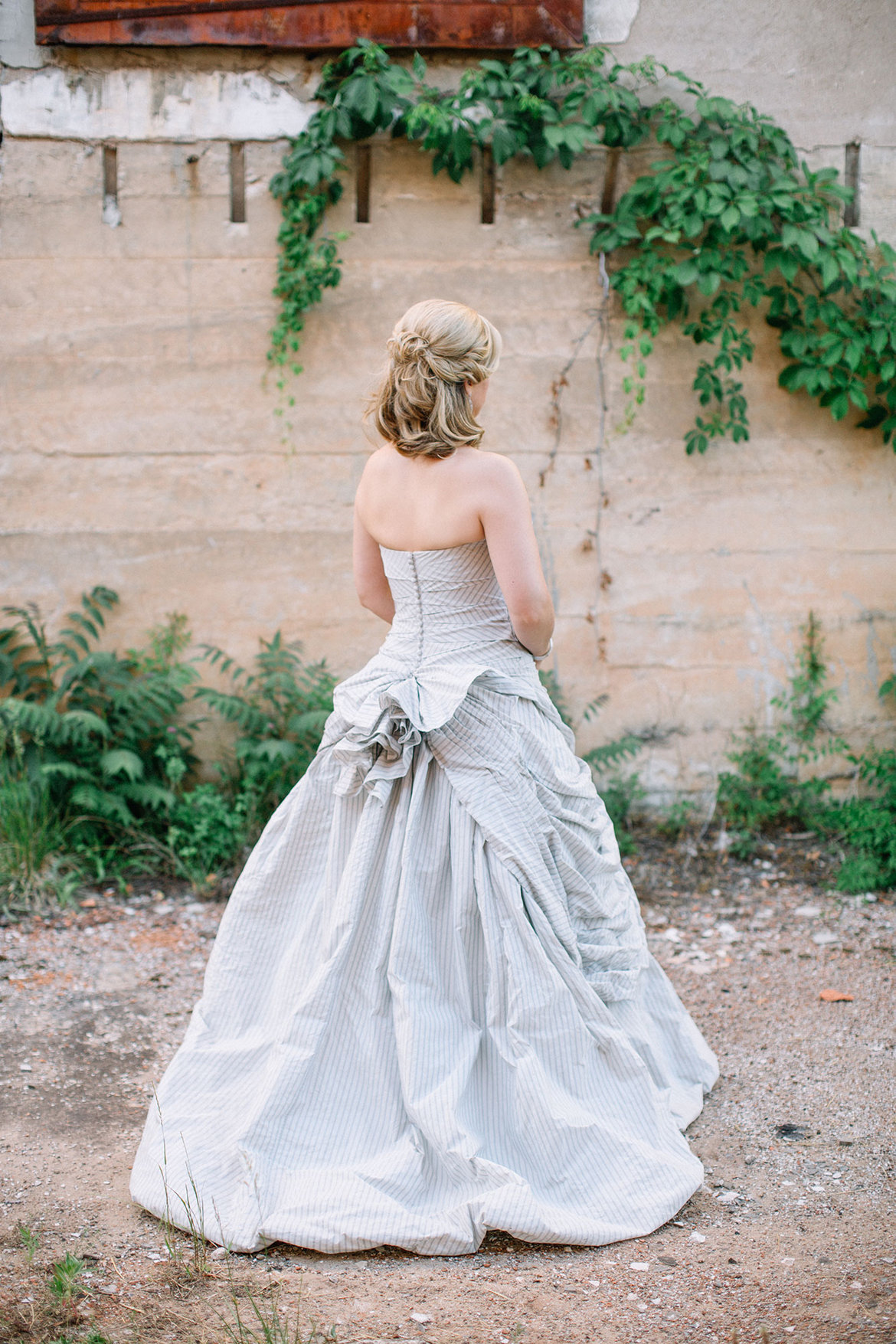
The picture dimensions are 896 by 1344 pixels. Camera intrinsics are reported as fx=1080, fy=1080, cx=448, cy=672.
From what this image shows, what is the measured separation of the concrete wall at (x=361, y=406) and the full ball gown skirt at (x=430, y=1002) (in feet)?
6.50

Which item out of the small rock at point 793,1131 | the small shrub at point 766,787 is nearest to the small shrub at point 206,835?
the small shrub at point 766,787

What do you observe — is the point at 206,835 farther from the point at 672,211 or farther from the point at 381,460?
the point at 672,211

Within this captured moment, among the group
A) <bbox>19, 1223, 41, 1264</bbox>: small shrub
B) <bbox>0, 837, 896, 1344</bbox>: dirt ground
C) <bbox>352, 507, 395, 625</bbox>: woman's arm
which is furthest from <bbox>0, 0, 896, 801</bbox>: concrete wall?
<bbox>19, 1223, 41, 1264</bbox>: small shrub

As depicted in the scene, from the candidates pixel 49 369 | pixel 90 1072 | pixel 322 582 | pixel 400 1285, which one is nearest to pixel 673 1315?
pixel 400 1285

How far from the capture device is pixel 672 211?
159 inches

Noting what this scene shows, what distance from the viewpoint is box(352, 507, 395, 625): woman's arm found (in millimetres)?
2600

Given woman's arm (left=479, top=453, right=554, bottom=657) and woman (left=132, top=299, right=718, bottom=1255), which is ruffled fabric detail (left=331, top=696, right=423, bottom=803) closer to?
woman (left=132, top=299, right=718, bottom=1255)

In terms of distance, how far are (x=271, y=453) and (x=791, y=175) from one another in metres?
2.29

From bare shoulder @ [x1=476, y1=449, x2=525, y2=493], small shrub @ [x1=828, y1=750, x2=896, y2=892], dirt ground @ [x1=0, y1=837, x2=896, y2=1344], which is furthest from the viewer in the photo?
small shrub @ [x1=828, y1=750, x2=896, y2=892]

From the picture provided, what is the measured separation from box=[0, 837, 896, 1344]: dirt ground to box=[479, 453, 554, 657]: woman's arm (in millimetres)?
1331

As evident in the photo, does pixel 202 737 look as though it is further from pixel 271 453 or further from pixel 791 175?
pixel 791 175

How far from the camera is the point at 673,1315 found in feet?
6.51

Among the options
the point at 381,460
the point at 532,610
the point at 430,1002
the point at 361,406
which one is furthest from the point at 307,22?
the point at 430,1002

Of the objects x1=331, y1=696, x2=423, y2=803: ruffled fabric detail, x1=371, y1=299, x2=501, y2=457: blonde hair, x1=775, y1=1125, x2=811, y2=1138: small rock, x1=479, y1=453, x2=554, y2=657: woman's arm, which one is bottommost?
x1=775, y1=1125, x2=811, y2=1138: small rock
